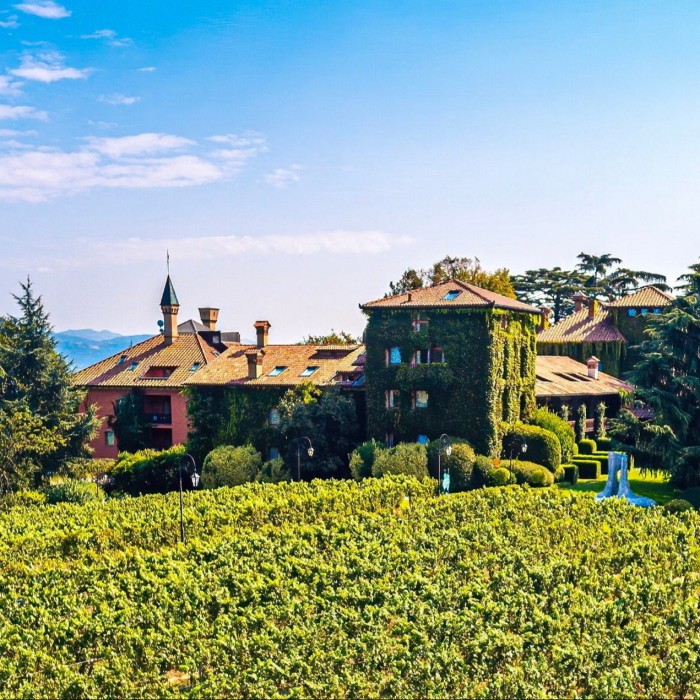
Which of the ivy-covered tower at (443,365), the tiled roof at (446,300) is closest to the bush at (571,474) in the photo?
the ivy-covered tower at (443,365)

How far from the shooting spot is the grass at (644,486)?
40312mm

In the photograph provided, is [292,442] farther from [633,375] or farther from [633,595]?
[633,595]

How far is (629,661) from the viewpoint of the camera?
61.1 ft

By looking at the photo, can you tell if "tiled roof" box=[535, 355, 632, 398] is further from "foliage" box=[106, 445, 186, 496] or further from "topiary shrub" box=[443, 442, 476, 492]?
"foliage" box=[106, 445, 186, 496]

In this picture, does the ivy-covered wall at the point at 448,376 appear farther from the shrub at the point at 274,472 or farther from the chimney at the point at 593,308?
the chimney at the point at 593,308

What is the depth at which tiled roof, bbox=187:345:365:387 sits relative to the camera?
48.2 metres

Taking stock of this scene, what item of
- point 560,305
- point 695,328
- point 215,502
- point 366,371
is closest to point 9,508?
point 215,502

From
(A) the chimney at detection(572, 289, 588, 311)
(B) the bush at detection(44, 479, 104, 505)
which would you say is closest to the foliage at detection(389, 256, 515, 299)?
(A) the chimney at detection(572, 289, 588, 311)

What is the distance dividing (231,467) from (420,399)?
1023 centimetres

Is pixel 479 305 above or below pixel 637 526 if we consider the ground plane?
above

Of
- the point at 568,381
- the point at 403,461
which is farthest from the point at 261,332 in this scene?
the point at 568,381

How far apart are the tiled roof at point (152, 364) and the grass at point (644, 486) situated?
23373 mm

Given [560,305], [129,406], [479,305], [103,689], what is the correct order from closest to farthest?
[103,689]
[479,305]
[129,406]
[560,305]

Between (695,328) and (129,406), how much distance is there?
3276 centimetres
